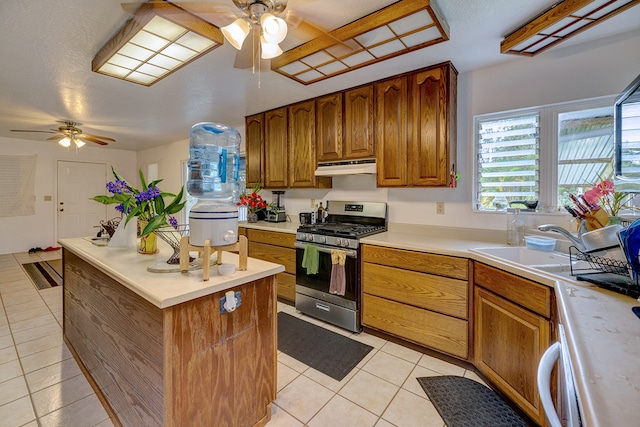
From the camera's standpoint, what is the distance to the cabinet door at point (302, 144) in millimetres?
3119

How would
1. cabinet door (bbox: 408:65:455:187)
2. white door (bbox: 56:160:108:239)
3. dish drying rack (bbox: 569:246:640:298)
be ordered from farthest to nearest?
white door (bbox: 56:160:108:239) → cabinet door (bbox: 408:65:455:187) → dish drying rack (bbox: 569:246:640:298)

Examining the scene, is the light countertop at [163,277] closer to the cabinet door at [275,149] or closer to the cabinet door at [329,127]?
the cabinet door at [329,127]

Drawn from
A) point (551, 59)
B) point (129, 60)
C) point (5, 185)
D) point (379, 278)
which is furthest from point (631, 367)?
point (5, 185)

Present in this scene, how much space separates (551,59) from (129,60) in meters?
3.26

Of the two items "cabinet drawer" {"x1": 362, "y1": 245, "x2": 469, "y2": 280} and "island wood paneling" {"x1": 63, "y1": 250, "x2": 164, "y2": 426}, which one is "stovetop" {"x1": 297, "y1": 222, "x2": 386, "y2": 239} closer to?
"cabinet drawer" {"x1": 362, "y1": 245, "x2": 469, "y2": 280}

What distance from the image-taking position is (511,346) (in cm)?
157

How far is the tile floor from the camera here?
1.54 meters

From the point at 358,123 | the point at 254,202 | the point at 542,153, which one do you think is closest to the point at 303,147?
the point at 358,123

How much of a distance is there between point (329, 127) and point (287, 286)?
1.82 meters

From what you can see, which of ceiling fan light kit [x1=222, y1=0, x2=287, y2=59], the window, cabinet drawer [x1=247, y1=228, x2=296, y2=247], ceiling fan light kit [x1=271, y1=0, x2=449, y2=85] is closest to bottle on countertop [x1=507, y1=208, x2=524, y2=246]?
the window

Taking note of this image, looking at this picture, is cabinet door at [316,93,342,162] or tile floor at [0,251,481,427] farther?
cabinet door at [316,93,342,162]

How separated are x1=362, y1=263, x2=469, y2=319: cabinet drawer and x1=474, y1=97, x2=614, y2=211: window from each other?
34.2 inches

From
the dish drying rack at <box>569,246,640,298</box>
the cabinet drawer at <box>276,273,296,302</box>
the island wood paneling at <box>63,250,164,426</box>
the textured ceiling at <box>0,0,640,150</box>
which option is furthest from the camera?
the cabinet drawer at <box>276,273,296,302</box>

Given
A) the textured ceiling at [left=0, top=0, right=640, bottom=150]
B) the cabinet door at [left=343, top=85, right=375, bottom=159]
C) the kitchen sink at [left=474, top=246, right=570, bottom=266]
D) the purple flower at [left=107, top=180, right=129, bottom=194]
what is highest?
the textured ceiling at [left=0, top=0, right=640, bottom=150]
